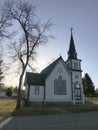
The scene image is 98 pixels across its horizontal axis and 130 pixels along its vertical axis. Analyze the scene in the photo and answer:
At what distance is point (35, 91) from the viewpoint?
1270 inches

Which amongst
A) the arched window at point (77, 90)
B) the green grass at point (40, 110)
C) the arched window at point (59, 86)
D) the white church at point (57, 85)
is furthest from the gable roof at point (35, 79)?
the green grass at point (40, 110)

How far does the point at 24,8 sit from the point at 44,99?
57.0ft

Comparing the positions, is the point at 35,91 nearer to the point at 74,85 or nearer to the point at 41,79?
the point at 41,79

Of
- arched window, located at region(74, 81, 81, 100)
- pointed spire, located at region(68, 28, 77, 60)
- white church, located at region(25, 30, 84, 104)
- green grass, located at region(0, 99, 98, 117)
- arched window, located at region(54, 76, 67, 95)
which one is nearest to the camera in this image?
green grass, located at region(0, 99, 98, 117)

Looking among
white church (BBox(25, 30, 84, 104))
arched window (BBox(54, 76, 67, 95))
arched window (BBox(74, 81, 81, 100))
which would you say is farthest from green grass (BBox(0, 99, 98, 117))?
arched window (BBox(74, 81, 81, 100))

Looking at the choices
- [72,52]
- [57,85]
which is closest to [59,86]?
[57,85]

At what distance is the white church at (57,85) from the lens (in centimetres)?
3225

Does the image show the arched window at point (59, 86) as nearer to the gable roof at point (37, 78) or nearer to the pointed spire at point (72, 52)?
the gable roof at point (37, 78)

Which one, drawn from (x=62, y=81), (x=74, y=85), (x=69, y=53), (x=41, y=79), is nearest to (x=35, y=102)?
(x=41, y=79)

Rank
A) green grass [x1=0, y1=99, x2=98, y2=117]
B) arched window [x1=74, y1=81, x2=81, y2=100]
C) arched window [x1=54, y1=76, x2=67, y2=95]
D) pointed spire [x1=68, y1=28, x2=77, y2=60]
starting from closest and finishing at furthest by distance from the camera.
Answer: green grass [x1=0, y1=99, x2=98, y2=117], arched window [x1=54, y1=76, x2=67, y2=95], arched window [x1=74, y1=81, x2=81, y2=100], pointed spire [x1=68, y1=28, x2=77, y2=60]

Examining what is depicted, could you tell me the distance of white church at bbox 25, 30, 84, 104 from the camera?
106 feet

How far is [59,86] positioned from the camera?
112 ft

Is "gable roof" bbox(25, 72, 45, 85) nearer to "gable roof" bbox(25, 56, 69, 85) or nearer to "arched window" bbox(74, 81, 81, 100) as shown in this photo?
"gable roof" bbox(25, 56, 69, 85)

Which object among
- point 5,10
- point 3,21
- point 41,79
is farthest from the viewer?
point 41,79
